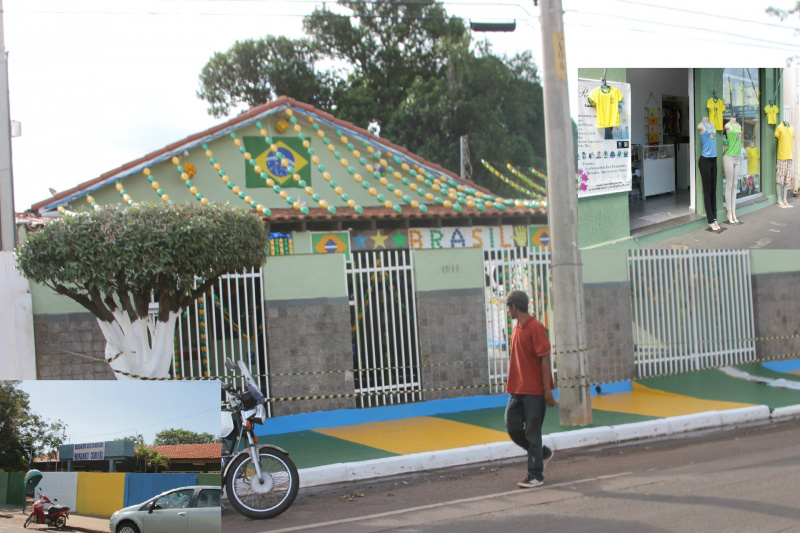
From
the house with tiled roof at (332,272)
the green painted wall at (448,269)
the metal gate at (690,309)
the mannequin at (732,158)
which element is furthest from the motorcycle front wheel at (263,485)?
the mannequin at (732,158)

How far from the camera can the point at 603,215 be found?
33.2ft

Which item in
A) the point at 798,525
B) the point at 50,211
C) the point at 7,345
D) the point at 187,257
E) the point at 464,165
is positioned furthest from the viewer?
the point at 464,165

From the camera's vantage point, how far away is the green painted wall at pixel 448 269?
9.79 m

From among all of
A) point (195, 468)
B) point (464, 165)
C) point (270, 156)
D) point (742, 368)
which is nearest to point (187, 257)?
point (195, 468)

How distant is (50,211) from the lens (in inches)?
422

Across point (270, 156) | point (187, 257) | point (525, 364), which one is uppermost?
point (270, 156)

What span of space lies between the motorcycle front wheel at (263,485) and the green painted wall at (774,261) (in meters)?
9.40

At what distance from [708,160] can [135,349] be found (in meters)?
7.48

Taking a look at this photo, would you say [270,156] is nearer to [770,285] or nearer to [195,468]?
[770,285]

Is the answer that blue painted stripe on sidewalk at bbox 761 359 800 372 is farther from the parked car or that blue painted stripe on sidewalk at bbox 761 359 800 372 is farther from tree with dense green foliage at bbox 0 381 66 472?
tree with dense green foliage at bbox 0 381 66 472

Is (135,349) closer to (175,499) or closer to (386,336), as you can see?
(386,336)

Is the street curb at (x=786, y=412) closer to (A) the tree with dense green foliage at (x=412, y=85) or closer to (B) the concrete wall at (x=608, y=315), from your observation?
(B) the concrete wall at (x=608, y=315)

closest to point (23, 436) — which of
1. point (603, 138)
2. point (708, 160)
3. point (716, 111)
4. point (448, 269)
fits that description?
point (448, 269)

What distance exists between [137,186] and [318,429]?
4.84 meters
